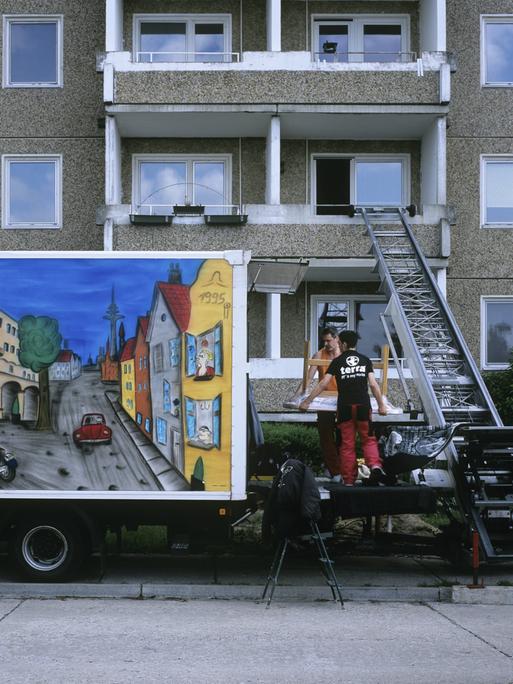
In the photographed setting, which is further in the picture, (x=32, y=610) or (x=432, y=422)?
(x=432, y=422)

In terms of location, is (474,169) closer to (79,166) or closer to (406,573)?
(79,166)

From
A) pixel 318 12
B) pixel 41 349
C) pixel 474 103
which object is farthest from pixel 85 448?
pixel 318 12

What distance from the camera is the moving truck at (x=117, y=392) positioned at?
9.19 meters

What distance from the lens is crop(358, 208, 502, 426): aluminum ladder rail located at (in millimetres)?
10766

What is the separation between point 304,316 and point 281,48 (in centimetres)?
585

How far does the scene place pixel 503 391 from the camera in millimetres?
17828

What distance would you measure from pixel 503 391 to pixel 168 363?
10124 millimetres

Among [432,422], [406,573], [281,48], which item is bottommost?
[406,573]

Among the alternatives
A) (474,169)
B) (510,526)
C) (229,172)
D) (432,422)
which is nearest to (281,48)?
(229,172)

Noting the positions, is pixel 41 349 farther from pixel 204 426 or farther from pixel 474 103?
pixel 474 103

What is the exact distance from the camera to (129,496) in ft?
30.1

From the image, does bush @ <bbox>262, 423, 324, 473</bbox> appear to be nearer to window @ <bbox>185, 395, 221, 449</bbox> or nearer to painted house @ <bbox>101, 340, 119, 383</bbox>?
window @ <bbox>185, 395, 221, 449</bbox>

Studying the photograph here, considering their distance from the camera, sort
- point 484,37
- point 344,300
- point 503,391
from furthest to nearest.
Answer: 1. point 484,37
2. point 344,300
3. point 503,391

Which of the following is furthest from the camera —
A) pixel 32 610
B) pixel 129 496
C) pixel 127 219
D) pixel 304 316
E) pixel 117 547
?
pixel 304 316
